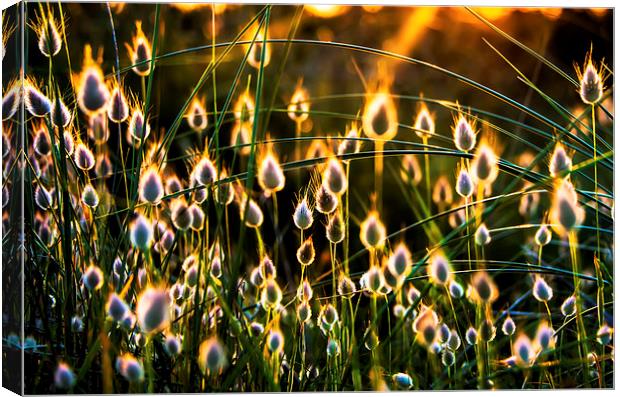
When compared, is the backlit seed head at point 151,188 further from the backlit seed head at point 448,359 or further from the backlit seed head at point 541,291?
the backlit seed head at point 541,291

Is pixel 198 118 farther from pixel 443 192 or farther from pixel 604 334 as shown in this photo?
pixel 604 334

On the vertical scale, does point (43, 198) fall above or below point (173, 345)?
above

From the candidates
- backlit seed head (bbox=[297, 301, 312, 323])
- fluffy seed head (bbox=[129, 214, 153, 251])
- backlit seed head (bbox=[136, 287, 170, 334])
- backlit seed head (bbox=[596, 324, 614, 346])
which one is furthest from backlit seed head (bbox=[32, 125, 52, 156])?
backlit seed head (bbox=[596, 324, 614, 346])

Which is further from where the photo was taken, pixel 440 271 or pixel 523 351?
pixel 523 351

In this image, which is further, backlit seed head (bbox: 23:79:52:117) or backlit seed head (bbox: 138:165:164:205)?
backlit seed head (bbox: 23:79:52:117)

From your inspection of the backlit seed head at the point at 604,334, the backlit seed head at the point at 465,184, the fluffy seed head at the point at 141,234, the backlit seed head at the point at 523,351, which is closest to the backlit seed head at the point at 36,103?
the fluffy seed head at the point at 141,234

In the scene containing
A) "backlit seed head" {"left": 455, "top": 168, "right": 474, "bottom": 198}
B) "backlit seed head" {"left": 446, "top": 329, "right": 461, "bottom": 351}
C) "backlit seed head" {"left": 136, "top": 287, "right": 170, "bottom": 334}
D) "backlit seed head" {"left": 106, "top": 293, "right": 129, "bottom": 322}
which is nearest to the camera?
"backlit seed head" {"left": 136, "top": 287, "right": 170, "bottom": 334}

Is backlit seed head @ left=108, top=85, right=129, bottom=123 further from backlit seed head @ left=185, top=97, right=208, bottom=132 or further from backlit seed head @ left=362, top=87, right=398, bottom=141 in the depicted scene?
backlit seed head @ left=362, top=87, right=398, bottom=141

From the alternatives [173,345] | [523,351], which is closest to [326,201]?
[173,345]
